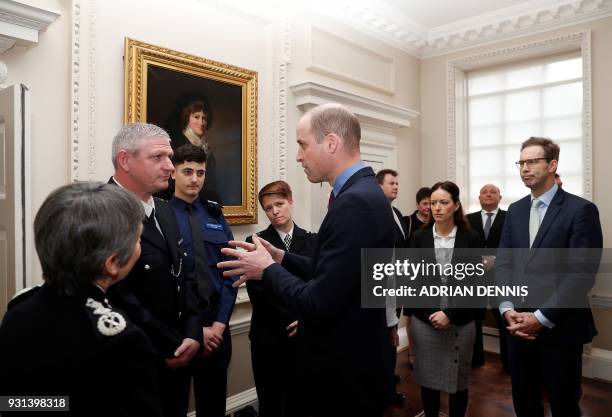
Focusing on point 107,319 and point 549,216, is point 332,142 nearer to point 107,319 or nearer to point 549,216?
point 107,319

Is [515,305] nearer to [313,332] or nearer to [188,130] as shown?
[313,332]

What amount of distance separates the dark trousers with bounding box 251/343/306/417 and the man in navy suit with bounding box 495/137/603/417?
1270 millimetres

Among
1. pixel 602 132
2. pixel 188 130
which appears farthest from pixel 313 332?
pixel 602 132

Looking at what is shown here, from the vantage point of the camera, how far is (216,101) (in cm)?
328

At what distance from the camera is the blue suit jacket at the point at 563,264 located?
7.50 feet

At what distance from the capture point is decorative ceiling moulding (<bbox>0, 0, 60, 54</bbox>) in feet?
7.02

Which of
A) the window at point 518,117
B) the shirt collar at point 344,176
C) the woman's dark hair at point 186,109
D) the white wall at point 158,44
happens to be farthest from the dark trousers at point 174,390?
the window at point 518,117

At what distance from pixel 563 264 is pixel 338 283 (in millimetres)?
1565

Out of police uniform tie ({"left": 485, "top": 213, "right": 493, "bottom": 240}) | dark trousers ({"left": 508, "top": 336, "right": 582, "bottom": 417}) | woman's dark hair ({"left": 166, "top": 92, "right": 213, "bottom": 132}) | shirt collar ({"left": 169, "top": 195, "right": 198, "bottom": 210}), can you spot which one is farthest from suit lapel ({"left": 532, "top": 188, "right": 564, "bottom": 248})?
woman's dark hair ({"left": 166, "top": 92, "right": 213, "bottom": 132})

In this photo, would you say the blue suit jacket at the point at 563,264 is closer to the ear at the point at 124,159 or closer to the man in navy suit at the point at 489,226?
the man in navy suit at the point at 489,226

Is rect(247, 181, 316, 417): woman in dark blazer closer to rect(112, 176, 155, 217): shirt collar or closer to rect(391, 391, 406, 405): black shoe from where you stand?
rect(112, 176, 155, 217): shirt collar

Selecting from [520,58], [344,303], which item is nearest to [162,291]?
[344,303]

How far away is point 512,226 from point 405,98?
2.99 metres

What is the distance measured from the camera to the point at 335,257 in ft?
4.66
